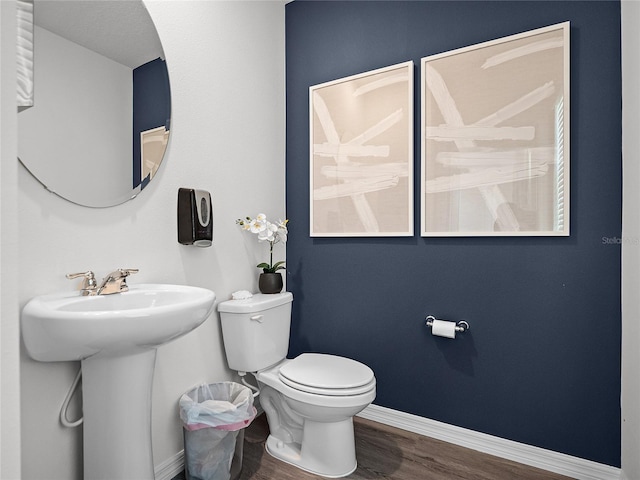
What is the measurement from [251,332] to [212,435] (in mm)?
459

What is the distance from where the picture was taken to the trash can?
1.51 meters

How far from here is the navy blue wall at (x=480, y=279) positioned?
5.24ft

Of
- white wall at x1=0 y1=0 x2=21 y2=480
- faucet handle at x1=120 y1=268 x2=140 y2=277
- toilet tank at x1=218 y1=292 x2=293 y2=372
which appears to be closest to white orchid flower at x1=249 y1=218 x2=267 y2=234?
toilet tank at x1=218 y1=292 x2=293 y2=372

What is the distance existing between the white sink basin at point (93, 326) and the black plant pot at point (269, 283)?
82 centimetres

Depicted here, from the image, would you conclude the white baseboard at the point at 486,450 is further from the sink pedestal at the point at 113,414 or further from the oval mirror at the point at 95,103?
the oval mirror at the point at 95,103

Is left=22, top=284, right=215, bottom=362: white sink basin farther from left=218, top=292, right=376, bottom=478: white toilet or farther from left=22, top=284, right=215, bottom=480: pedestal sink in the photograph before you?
left=218, top=292, right=376, bottom=478: white toilet

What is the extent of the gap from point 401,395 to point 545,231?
111 cm

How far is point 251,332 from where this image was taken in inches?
71.6

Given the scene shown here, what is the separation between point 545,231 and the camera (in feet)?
5.54

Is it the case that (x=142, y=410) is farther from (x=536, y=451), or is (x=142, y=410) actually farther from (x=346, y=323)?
(x=536, y=451)

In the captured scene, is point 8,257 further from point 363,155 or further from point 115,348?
point 363,155

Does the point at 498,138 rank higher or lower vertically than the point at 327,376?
higher

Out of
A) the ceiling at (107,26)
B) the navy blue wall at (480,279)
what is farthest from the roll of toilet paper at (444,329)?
the ceiling at (107,26)

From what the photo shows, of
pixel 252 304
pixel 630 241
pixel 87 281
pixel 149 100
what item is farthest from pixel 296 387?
pixel 630 241
